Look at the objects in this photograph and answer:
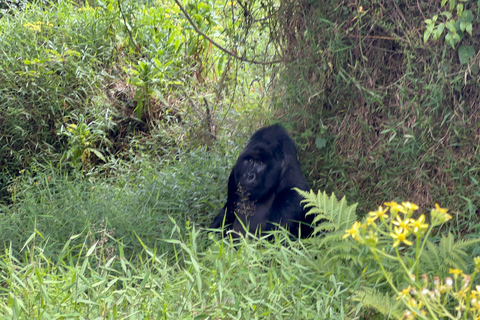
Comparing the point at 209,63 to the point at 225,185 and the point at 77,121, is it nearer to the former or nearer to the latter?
the point at 77,121

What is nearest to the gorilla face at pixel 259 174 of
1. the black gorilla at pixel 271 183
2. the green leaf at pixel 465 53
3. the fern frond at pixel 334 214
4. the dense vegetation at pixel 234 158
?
the black gorilla at pixel 271 183

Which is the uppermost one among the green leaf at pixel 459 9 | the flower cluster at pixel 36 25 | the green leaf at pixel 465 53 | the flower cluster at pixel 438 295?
the flower cluster at pixel 36 25

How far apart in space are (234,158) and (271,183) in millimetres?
994

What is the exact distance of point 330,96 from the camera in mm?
3227

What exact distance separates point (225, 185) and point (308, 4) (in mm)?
1434

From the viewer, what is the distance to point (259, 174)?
3.09 meters

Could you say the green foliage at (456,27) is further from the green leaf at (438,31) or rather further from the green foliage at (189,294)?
the green foliage at (189,294)

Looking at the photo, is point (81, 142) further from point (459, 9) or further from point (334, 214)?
point (459, 9)

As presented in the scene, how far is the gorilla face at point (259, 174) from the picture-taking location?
3.08 metres

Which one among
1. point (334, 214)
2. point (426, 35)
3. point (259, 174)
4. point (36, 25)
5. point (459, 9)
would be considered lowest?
point (334, 214)

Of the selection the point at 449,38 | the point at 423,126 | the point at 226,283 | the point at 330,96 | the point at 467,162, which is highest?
the point at 449,38

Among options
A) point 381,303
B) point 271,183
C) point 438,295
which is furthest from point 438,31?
point 438,295

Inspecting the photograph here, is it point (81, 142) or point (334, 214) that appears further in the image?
point (81, 142)

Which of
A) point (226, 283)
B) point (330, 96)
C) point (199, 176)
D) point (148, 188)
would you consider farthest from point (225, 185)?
point (226, 283)
